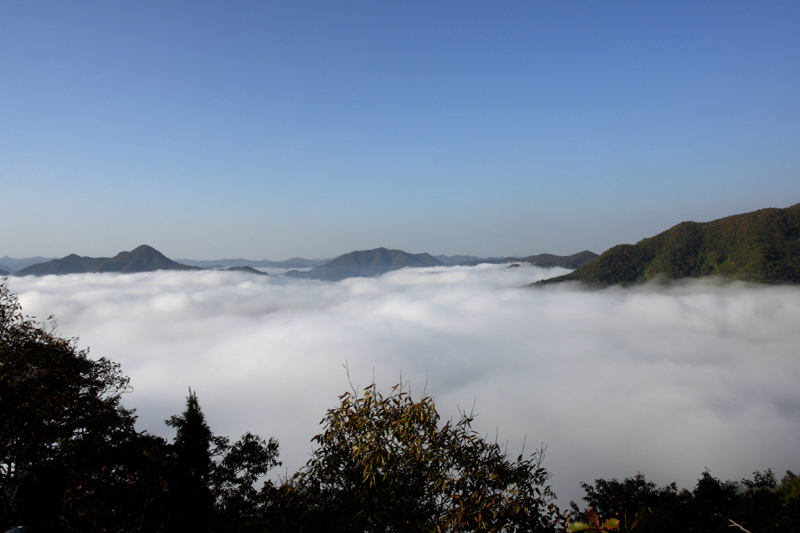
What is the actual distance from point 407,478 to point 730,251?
726 ft

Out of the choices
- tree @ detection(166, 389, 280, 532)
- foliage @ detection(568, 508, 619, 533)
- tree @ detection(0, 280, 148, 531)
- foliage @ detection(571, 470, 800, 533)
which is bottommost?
foliage @ detection(571, 470, 800, 533)

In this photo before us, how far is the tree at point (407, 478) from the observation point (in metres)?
4.66

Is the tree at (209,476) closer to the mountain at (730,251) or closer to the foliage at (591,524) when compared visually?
the foliage at (591,524)

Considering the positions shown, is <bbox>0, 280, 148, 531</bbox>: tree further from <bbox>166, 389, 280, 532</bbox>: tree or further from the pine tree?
<bbox>166, 389, 280, 532</bbox>: tree

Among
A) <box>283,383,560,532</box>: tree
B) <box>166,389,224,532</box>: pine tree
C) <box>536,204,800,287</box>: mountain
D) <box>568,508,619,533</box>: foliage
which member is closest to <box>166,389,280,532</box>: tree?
<box>166,389,224,532</box>: pine tree

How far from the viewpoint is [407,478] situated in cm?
518

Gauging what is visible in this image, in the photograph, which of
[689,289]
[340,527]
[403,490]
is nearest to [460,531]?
[403,490]

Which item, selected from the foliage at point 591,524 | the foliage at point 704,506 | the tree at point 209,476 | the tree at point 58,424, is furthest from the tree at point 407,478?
the foliage at point 704,506

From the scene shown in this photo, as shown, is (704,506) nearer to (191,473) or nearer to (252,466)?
(252,466)

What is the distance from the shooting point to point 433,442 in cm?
507

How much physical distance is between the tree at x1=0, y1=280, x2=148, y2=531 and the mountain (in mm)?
214414

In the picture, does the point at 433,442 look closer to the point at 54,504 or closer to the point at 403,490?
the point at 403,490

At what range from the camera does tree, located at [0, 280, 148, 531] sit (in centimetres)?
940

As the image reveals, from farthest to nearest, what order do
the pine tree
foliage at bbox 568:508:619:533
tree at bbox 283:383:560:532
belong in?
1. the pine tree
2. tree at bbox 283:383:560:532
3. foliage at bbox 568:508:619:533
